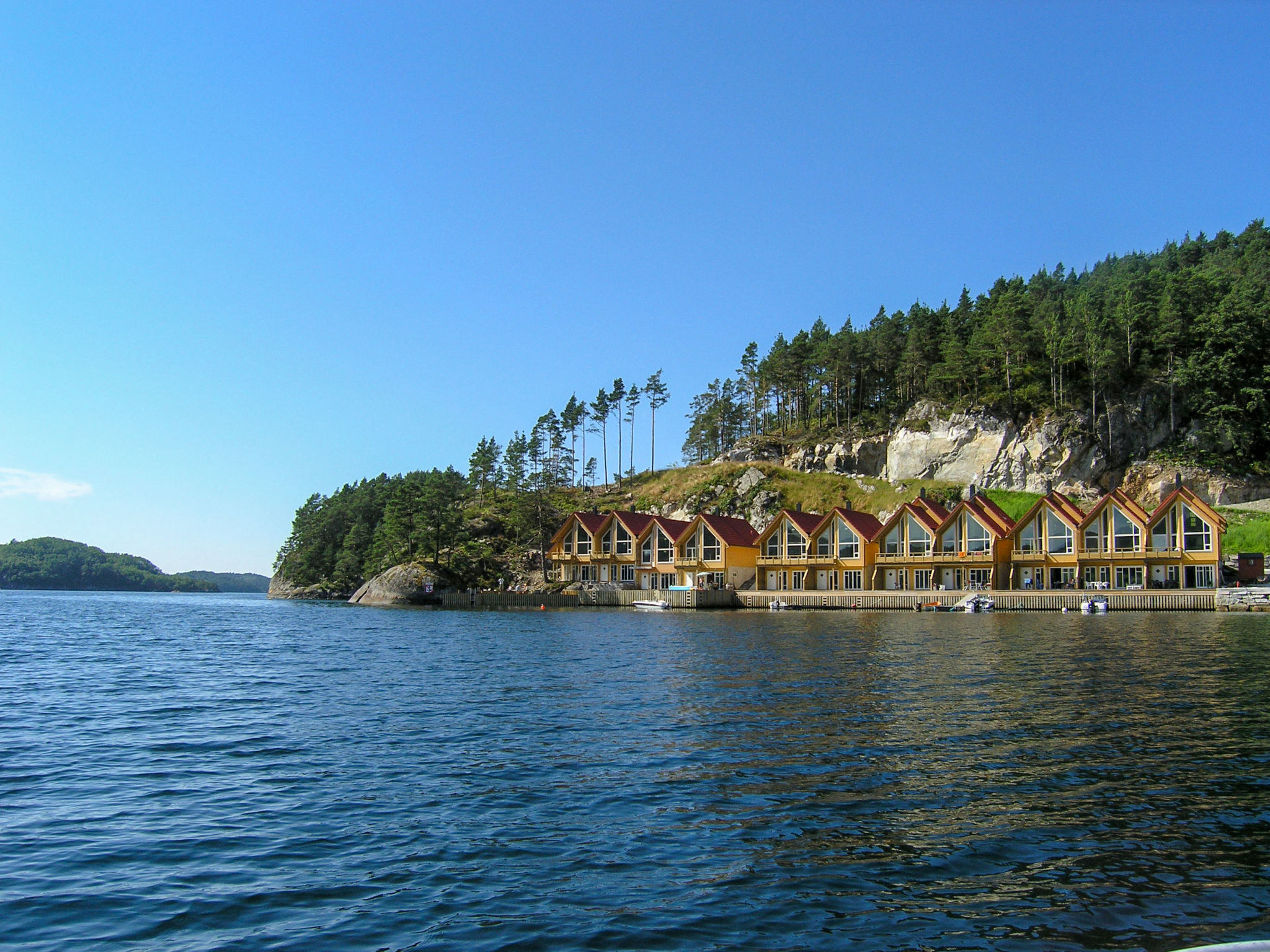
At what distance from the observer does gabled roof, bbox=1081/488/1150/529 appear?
6976 cm

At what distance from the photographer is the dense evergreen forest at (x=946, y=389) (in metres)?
94.6

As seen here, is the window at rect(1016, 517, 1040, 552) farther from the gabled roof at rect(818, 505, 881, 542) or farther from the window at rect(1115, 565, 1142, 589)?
the gabled roof at rect(818, 505, 881, 542)

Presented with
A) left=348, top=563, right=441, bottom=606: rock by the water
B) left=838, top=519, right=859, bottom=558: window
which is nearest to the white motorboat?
left=838, top=519, right=859, bottom=558: window

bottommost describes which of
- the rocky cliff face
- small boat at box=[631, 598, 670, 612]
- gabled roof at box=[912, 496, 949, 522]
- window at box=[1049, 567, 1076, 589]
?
small boat at box=[631, 598, 670, 612]

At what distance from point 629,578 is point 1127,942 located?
90.0m

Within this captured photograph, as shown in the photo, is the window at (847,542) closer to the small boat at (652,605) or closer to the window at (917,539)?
the window at (917,539)

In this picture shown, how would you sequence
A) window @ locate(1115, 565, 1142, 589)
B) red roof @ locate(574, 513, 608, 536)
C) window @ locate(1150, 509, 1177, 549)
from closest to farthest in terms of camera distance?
window @ locate(1150, 509, 1177, 549) → window @ locate(1115, 565, 1142, 589) → red roof @ locate(574, 513, 608, 536)

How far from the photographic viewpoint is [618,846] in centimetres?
1145

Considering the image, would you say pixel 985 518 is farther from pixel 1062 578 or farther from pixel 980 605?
pixel 980 605

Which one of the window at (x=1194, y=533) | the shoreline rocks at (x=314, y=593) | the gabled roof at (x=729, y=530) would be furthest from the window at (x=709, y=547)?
the shoreline rocks at (x=314, y=593)

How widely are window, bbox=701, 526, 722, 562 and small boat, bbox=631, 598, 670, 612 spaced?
938 cm

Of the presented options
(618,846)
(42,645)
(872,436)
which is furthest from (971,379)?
(618,846)

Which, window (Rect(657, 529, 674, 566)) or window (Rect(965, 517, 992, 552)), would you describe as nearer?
window (Rect(965, 517, 992, 552))

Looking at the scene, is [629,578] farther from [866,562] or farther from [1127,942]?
[1127,942]
